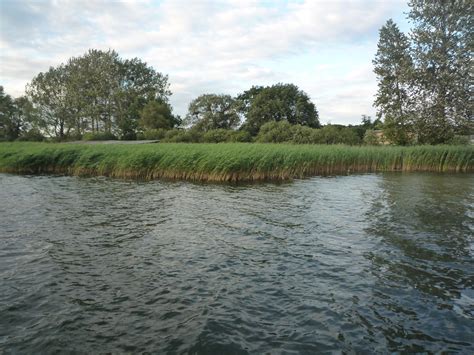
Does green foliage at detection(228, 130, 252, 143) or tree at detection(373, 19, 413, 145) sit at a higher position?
tree at detection(373, 19, 413, 145)

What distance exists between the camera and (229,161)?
1741 centimetres

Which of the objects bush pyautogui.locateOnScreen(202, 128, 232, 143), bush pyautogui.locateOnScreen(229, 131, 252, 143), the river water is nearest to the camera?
the river water

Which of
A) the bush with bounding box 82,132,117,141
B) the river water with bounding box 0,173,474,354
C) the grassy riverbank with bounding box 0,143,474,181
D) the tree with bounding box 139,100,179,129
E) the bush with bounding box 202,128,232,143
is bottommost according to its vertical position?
the river water with bounding box 0,173,474,354

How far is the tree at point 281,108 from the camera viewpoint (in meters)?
53.0

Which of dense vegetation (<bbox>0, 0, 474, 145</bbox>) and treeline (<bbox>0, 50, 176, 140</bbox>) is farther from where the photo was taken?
treeline (<bbox>0, 50, 176, 140</bbox>)

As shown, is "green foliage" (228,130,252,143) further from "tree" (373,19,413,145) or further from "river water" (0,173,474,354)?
"river water" (0,173,474,354)

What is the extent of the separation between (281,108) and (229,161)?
37290 mm

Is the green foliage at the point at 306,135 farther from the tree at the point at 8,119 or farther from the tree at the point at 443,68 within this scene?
the tree at the point at 8,119

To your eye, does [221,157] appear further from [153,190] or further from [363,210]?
[363,210]

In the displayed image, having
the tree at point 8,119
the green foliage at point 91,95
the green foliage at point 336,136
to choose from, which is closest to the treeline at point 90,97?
the green foliage at point 91,95

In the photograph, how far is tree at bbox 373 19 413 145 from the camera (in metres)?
35.0

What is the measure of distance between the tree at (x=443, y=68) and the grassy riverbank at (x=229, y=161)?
9469 millimetres

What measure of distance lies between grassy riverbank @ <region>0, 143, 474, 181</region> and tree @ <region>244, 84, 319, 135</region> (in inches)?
1167

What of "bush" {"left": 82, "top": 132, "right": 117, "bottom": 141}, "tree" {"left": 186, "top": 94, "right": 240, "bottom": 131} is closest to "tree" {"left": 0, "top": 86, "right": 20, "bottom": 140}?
"bush" {"left": 82, "top": 132, "right": 117, "bottom": 141}
